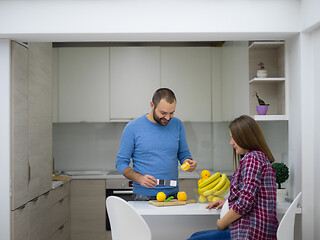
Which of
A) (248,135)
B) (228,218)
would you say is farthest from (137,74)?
(228,218)

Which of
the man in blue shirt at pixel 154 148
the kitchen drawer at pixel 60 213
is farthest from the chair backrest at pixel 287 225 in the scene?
the kitchen drawer at pixel 60 213

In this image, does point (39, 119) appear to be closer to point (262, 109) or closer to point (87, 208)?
point (87, 208)

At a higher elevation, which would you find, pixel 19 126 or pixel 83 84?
pixel 83 84

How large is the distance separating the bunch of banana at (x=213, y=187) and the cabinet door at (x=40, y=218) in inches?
56.1

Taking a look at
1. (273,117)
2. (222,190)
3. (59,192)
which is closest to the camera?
(222,190)

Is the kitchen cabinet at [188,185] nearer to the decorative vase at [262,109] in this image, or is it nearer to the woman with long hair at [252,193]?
the decorative vase at [262,109]

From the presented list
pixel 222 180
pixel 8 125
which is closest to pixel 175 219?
pixel 222 180

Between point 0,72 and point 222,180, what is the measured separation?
1746 millimetres

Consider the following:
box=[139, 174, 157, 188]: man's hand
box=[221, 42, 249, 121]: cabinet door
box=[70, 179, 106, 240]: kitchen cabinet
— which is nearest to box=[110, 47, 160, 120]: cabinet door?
box=[221, 42, 249, 121]: cabinet door

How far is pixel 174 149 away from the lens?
2.97m

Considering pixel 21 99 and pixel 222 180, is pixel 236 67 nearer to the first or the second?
pixel 222 180

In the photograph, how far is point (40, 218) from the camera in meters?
3.40

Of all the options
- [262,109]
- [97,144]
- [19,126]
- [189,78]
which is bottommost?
[97,144]

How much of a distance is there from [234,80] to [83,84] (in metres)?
1.84
